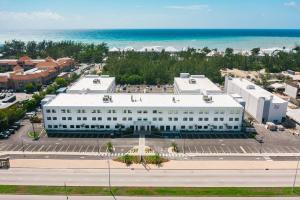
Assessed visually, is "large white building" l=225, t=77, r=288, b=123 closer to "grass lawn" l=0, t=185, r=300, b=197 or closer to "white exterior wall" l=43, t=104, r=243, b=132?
"white exterior wall" l=43, t=104, r=243, b=132

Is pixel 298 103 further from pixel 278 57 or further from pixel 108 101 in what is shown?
pixel 278 57

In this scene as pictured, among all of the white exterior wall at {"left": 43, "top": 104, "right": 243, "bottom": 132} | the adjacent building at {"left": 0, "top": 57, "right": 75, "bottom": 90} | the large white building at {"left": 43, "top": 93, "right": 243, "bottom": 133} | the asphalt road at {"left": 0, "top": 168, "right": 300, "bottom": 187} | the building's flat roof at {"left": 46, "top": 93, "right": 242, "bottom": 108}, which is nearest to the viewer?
the asphalt road at {"left": 0, "top": 168, "right": 300, "bottom": 187}

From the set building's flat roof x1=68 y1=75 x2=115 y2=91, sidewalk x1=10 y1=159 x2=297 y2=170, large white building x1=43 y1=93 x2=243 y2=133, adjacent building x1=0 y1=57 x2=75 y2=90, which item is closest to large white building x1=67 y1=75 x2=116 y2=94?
building's flat roof x1=68 y1=75 x2=115 y2=91

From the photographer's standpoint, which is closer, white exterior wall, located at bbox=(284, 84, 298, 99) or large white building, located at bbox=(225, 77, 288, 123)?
large white building, located at bbox=(225, 77, 288, 123)

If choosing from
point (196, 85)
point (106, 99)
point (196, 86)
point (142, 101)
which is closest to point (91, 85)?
point (106, 99)

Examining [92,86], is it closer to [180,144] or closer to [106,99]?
[106,99]

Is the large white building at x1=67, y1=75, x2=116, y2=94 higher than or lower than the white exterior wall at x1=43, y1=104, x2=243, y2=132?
higher

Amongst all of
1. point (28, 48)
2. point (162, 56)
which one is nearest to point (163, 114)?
point (162, 56)
